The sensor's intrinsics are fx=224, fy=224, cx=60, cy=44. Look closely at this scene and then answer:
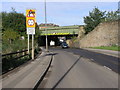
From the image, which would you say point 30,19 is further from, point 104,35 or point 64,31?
point 64,31

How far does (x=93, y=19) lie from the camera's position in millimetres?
68062

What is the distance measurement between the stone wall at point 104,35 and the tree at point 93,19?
7416 mm

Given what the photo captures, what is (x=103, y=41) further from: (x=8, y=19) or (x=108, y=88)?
(x=108, y=88)

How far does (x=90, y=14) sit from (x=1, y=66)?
187 ft

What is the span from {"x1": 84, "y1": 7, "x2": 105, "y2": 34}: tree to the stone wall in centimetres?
742

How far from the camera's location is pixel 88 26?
67062 mm

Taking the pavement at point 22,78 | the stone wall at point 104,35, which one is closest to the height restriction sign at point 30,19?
the pavement at point 22,78

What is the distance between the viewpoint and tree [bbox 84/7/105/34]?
66.2 metres

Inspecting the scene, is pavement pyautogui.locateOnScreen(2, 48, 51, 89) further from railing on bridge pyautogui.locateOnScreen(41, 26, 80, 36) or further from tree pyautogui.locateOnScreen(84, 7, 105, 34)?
railing on bridge pyautogui.locateOnScreen(41, 26, 80, 36)

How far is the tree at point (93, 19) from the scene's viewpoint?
66250mm

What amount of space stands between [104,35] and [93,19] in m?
14.9

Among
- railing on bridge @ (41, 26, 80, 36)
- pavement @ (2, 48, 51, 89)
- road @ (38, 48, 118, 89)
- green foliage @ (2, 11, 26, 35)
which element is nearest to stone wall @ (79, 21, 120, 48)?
green foliage @ (2, 11, 26, 35)

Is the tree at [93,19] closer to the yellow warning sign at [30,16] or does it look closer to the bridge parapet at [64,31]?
the bridge parapet at [64,31]

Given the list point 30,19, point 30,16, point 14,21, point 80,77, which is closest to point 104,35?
point 14,21
